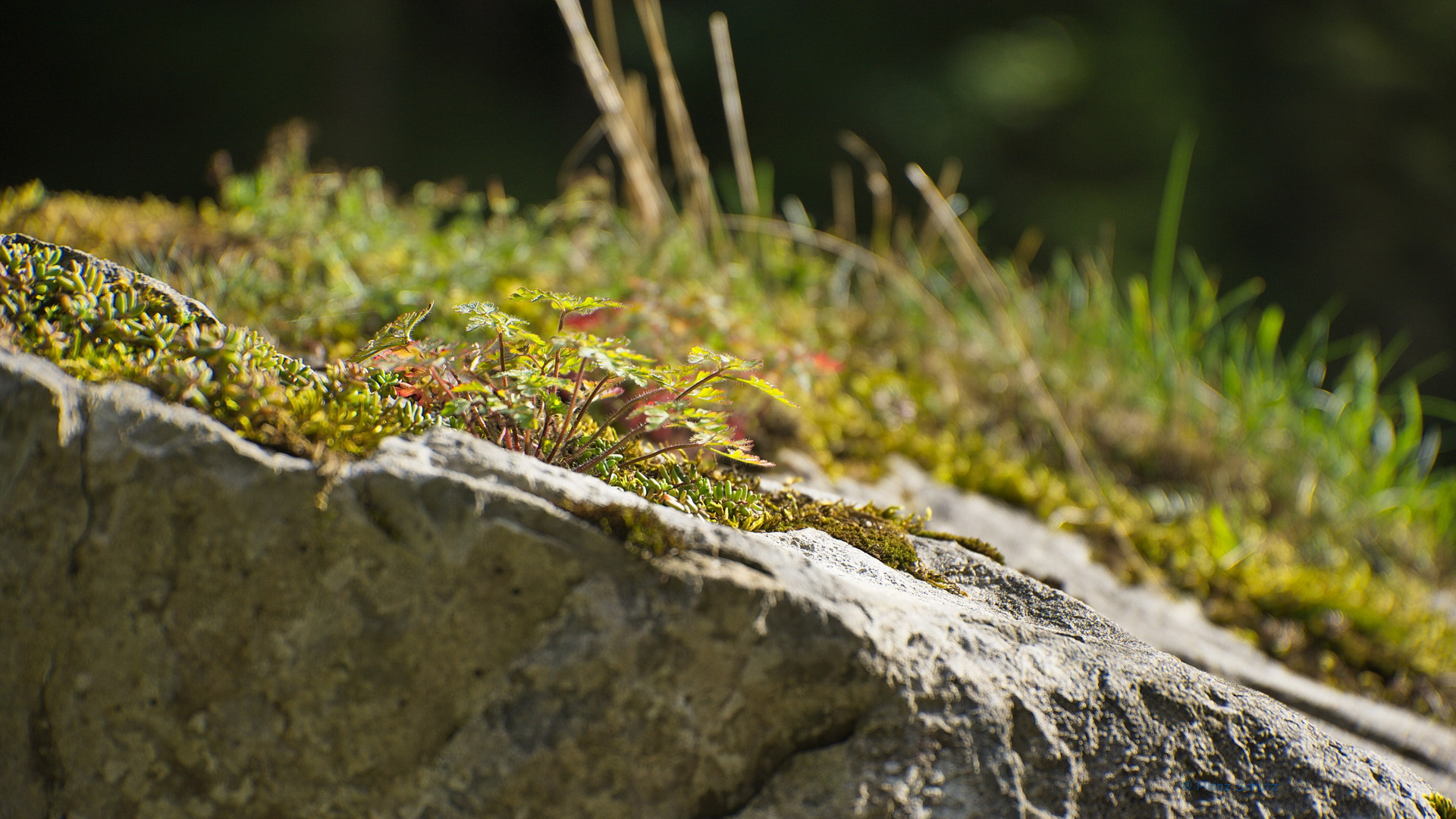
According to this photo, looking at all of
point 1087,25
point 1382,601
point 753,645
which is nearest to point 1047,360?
point 1382,601

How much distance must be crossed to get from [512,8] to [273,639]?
13.2 meters

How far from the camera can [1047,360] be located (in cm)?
371

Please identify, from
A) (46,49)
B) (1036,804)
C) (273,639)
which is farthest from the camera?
(46,49)

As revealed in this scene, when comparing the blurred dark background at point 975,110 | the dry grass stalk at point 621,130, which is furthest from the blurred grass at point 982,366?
the blurred dark background at point 975,110

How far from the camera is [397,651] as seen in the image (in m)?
1.12

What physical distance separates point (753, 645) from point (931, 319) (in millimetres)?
2888

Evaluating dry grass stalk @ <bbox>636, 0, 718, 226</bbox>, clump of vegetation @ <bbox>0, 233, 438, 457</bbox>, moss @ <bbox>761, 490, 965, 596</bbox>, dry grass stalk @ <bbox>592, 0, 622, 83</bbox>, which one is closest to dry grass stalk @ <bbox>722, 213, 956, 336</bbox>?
dry grass stalk @ <bbox>636, 0, 718, 226</bbox>

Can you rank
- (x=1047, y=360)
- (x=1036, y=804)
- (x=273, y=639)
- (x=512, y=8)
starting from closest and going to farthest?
(x=273, y=639), (x=1036, y=804), (x=1047, y=360), (x=512, y=8)

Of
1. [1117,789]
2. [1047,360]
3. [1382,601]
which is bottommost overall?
[1382,601]

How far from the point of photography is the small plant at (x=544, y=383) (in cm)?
136

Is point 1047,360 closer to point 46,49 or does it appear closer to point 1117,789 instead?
point 1117,789

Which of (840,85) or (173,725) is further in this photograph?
(840,85)

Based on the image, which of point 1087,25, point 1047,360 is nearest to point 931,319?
point 1047,360

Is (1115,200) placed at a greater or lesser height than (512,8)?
lesser
